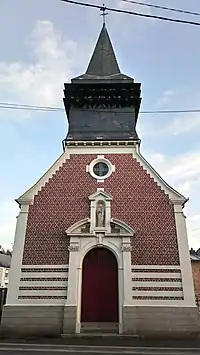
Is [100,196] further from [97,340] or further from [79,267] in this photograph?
[97,340]

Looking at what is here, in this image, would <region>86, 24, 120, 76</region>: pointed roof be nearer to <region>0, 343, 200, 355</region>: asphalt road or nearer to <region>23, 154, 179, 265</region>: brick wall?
<region>23, 154, 179, 265</region>: brick wall

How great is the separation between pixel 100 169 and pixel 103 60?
25.0 ft

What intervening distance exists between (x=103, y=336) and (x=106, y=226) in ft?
13.4

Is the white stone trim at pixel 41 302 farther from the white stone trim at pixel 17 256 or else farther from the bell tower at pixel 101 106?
the bell tower at pixel 101 106

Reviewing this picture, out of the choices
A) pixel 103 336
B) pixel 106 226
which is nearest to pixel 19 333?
pixel 103 336

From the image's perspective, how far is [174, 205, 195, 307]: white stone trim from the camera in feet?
39.4

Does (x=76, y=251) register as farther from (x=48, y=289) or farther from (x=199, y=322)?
(x=199, y=322)

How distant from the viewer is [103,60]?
18.7 metres

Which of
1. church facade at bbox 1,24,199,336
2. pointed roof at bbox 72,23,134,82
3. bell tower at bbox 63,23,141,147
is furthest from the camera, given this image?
pointed roof at bbox 72,23,134,82

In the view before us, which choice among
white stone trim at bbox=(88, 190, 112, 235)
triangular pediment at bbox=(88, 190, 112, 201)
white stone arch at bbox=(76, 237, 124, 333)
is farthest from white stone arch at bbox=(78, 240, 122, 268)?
triangular pediment at bbox=(88, 190, 112, 201)

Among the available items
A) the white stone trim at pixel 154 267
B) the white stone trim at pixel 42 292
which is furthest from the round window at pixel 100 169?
the white stone trim at pixel 42 292

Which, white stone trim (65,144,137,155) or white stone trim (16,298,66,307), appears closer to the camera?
white stone trim (16,298,66,307)

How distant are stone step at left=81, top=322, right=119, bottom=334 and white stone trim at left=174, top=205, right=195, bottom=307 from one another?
9.18 ft

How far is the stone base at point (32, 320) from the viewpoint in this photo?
38.1ft
